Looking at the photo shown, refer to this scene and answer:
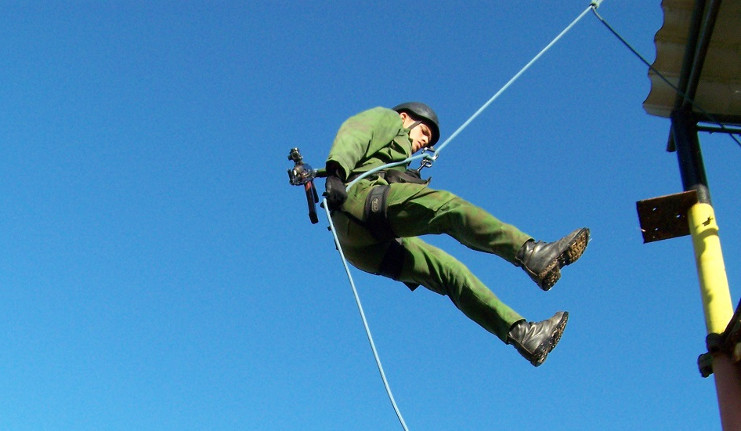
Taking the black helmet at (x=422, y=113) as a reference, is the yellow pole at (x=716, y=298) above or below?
below

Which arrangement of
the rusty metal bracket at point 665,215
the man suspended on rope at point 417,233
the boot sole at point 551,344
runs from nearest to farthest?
1. the man suspended on rope at point 417,233
2. the boot sole at point 551,344
3. the rusty metal bracket at point 665,215

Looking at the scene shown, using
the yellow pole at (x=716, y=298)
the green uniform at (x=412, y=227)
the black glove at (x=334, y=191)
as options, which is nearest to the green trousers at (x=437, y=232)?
the green uniform at (x=412, y=227)

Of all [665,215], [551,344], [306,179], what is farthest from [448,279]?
[665,215]

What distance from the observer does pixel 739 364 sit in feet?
14.3

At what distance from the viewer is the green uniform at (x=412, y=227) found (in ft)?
14.5

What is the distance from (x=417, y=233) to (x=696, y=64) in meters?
2.27

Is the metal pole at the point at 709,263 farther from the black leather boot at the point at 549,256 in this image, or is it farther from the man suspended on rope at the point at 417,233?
the black leather boot at the point at 549,256

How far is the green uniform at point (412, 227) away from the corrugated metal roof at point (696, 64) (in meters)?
1.72

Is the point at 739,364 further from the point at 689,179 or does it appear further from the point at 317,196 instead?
the point at 317,196

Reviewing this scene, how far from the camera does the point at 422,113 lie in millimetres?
5715

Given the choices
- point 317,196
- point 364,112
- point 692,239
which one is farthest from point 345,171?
point 692,239

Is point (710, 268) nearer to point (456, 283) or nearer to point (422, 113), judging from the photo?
point (456, 283)

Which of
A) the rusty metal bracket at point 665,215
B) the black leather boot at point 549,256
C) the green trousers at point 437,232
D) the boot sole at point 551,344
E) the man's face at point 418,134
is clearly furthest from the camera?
the man's face at point 418,134

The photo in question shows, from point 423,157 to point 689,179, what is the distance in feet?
5.16
